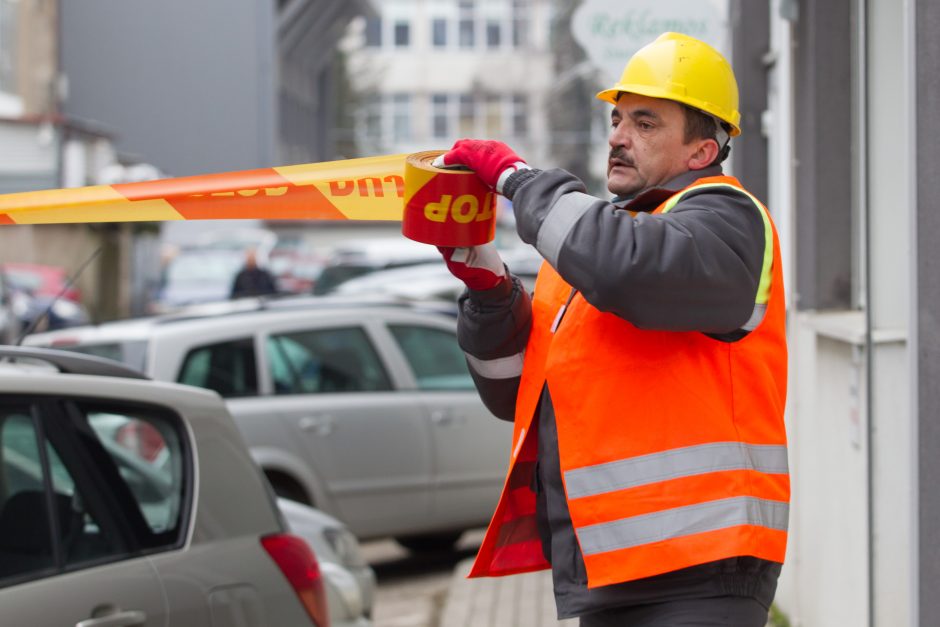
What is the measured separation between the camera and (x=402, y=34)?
250 ft

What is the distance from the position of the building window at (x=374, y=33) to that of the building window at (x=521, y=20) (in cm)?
690

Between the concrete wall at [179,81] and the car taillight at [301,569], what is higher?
the concrete wall at [179,81]

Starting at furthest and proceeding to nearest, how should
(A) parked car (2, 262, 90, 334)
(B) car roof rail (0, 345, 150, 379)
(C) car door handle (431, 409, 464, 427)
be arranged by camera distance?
(A) parked car (2, 262, 90, 334), (C) car door handle (431, 409, 464, 427), (B) car roof rail (0, 345, 150, 379)

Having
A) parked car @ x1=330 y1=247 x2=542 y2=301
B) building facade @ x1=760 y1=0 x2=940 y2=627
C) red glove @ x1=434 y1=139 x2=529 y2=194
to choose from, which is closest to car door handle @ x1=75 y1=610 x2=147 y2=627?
red glove @ x1=434 y1=139 x2=529 y2=194

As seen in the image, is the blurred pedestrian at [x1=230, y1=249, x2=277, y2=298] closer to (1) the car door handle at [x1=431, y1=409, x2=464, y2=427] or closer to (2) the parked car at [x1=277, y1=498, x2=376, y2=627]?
(1) the car door handle at [x1=431, y1=409, x2=464, y2=427]

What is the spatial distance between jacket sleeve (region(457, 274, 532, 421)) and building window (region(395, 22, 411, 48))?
7412 cm

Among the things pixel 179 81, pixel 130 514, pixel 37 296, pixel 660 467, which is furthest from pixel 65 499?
pixel 179 81

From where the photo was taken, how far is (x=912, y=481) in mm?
3641

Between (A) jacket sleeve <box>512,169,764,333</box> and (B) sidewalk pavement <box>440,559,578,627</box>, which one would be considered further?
(B) sidewalk pavement <box>440,559,578,627</box>

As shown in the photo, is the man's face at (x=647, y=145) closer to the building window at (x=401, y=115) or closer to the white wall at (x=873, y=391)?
the white wall at (x=873, y=391)

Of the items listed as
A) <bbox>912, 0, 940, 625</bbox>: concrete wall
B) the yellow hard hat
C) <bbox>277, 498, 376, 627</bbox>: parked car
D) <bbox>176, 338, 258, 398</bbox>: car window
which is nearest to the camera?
the yellow hard hat

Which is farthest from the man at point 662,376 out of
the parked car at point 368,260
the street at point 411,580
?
the parked car at point 368,260

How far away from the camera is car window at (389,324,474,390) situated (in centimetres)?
902

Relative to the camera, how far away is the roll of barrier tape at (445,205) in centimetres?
293
